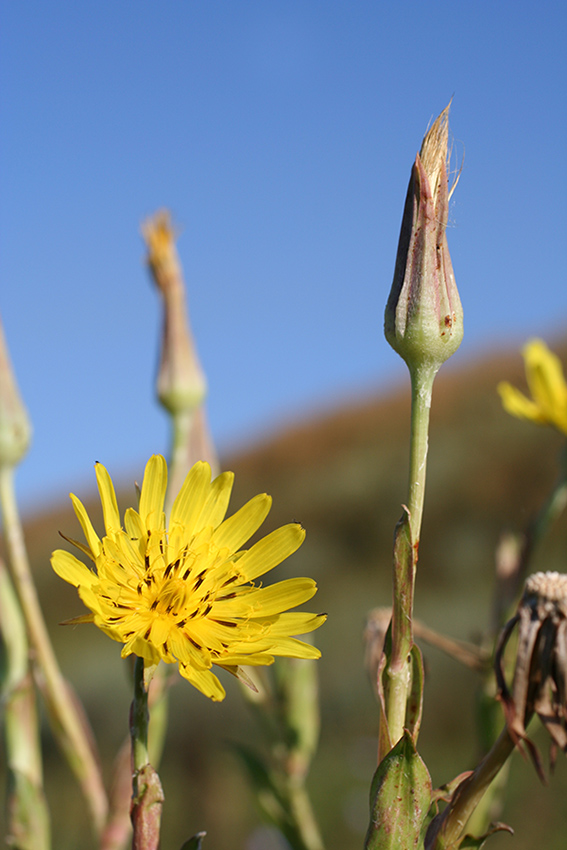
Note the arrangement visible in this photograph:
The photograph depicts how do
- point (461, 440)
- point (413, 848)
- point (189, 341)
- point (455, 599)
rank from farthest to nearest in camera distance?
1. point (461, 440)
2. point (455, 599)
3. point (189, 341)
4. point (413, 848)

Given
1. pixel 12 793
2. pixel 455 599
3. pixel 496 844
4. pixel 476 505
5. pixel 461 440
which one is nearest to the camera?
pixel 12 793

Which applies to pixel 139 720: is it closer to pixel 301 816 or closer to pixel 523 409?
pixel 301 816

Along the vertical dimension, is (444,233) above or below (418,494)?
above

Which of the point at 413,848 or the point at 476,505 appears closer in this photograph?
the point at 413,848

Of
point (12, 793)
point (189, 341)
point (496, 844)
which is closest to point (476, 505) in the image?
point (496, 844)

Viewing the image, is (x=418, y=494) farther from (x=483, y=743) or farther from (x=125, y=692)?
(x=125, y=692)

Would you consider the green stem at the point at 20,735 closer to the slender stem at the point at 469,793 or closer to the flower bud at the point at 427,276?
the slender stem at the point at 469,793
